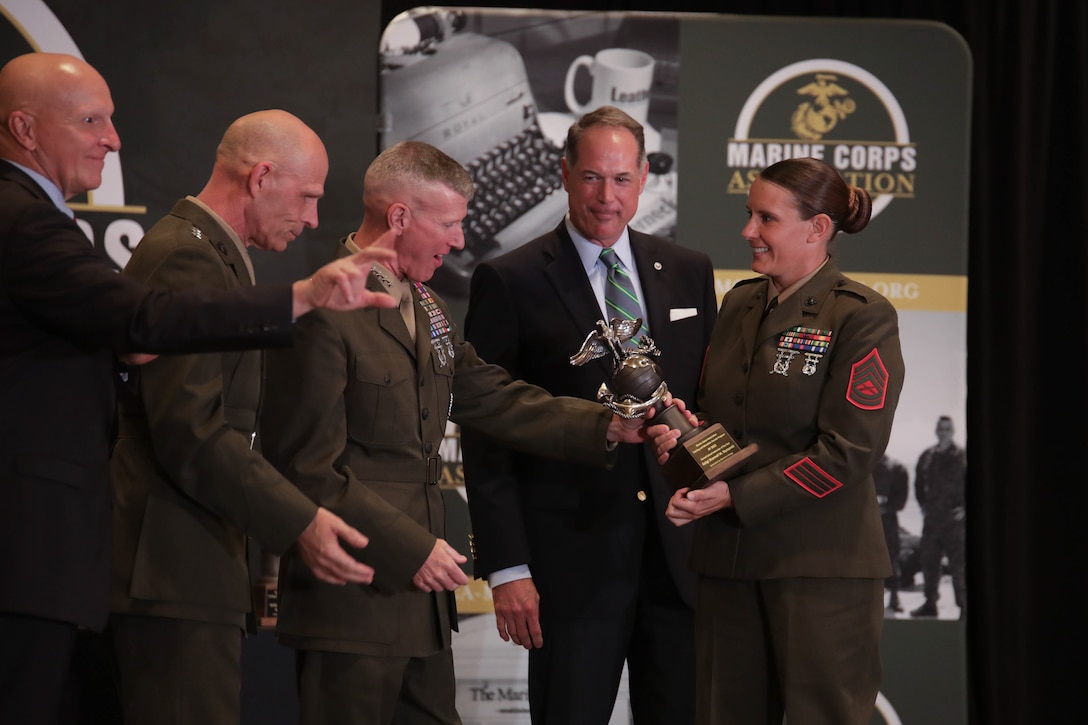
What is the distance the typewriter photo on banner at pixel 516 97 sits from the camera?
4.23 m

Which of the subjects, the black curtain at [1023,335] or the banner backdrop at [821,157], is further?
the black curtain at [1023,335]

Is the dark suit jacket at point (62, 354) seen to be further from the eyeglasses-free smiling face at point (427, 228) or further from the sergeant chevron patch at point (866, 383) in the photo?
the sergeant chevron patch at point (866, 383)

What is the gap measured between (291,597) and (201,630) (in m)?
0.25

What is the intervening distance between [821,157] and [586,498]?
181cm

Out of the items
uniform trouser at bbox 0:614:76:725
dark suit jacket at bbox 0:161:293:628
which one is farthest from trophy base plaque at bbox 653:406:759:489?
uniform trouser at bbox 0:614:76:725

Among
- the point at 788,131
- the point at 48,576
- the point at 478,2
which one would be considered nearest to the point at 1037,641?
the point at 788,131

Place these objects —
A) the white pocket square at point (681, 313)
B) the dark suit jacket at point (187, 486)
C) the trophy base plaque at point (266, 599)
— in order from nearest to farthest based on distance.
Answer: the dark suit jacket at point (187, 486), the white pocket square at point (681, 313), the trophy base plaque at point (266, 599)

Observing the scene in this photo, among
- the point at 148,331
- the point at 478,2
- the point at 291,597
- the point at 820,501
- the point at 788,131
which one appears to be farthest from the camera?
the point at 478,2

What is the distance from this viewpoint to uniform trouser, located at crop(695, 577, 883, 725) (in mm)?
2871

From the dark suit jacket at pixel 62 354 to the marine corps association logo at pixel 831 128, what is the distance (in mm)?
2536

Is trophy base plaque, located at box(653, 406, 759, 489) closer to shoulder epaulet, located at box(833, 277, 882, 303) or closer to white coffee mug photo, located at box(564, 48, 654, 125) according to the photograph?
shoulder epaulet, located at box(833, 277, 882, 303)

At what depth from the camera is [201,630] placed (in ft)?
8.15

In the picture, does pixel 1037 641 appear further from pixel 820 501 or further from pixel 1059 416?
pixel 820 501

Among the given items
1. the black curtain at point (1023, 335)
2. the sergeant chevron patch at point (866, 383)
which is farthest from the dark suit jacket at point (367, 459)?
the black curtain at point (1023, 335)
